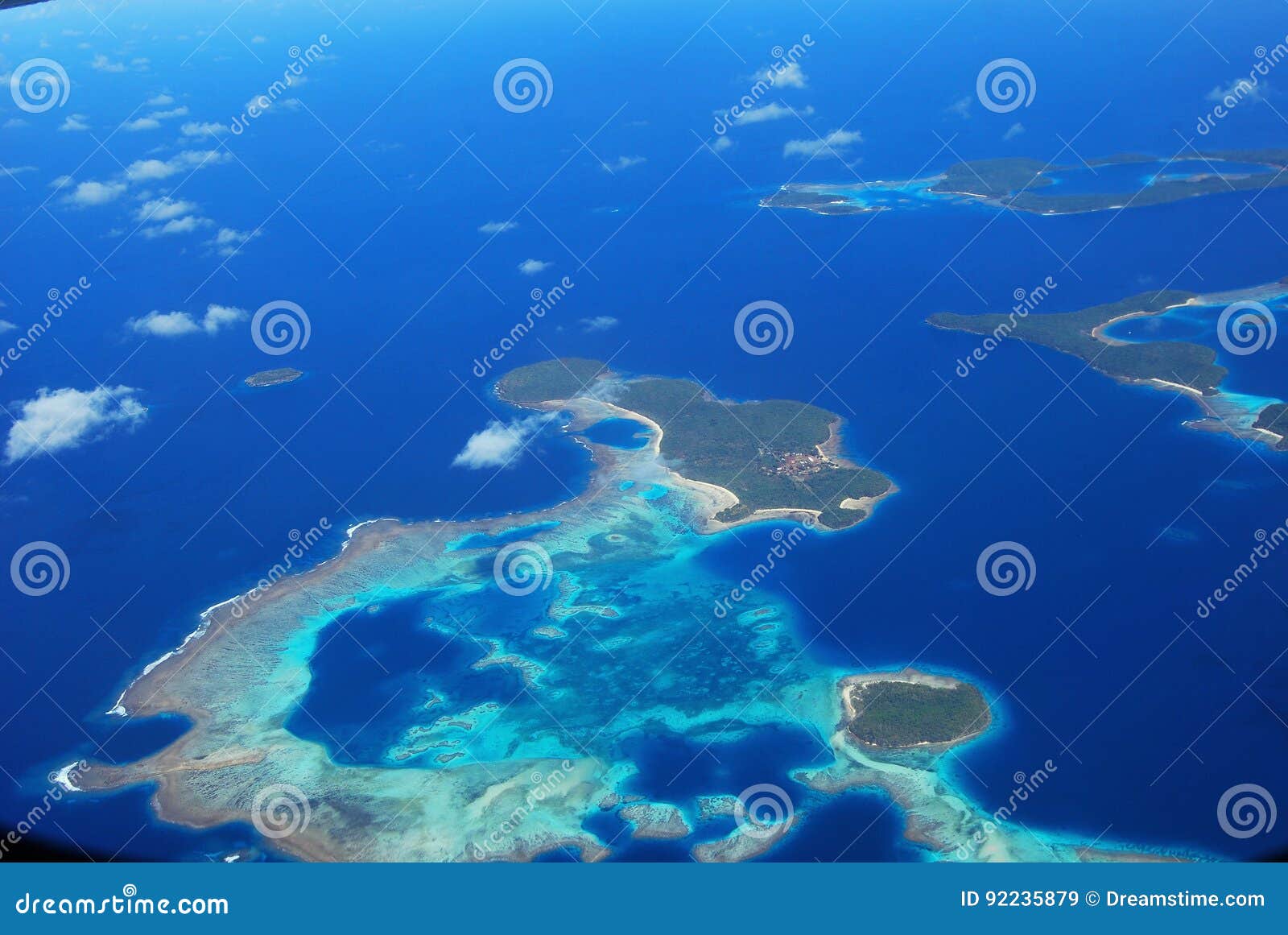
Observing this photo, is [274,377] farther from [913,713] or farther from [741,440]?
[913,713]

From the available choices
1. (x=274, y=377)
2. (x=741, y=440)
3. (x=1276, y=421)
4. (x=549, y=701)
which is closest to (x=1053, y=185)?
(x=1276, y=421)

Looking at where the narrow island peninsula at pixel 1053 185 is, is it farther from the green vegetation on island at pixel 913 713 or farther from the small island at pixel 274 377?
the green vegetation on island at pixel 913 713

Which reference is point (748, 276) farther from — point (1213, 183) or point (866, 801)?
point (866, 801)

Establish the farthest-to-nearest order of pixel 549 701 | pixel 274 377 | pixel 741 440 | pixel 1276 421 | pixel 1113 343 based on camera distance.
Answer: pixel 274 377 < pixel 1113 343 < pixel 741 440 < pixel 1276 421 < pixel 549 701

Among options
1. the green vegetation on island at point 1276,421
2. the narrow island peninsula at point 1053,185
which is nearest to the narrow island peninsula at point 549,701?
the green vegetation on island at point 1276,421

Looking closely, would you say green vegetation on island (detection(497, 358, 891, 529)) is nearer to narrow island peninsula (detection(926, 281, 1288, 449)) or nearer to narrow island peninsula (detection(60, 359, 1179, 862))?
narrow island peninsula (detection(60, 359, 1179, 862))
